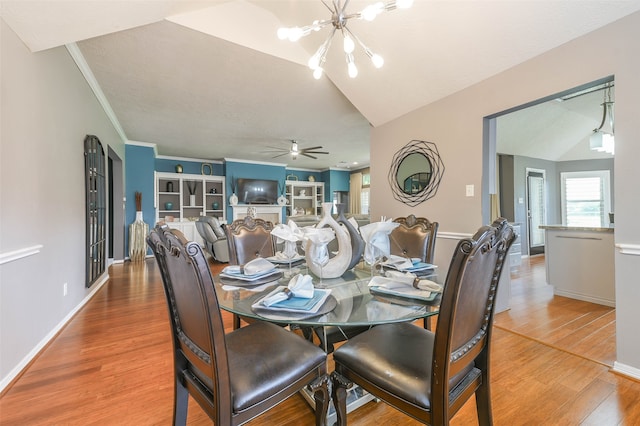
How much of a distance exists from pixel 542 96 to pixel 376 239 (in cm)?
189

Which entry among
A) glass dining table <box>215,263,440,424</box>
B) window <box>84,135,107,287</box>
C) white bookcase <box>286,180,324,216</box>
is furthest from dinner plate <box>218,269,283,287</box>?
white bookcase <box>286,180,324,216</box>

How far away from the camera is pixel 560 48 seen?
79.3 inches

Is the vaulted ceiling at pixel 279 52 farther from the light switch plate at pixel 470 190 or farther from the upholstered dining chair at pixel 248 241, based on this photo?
the upholstered dining chair at pixel 248 241

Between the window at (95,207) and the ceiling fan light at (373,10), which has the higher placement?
the ceiling fan light at (373,10)

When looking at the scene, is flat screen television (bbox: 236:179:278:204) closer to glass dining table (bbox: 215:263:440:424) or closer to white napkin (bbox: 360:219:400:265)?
glass dining table (bbox: 215:263:440:424)

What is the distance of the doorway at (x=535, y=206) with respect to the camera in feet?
19.5

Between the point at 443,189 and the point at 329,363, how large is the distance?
86.1 inches

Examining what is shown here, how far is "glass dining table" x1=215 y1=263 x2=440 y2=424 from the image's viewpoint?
101 centimetres

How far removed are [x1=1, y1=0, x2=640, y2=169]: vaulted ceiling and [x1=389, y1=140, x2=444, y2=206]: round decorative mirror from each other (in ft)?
1.70

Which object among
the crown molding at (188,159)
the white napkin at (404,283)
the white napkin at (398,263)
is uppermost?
the crown molding at (188,159)

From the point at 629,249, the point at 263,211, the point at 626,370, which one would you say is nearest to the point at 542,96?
the point at 629,249

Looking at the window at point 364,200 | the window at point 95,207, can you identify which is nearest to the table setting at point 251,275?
the window at point 95,207

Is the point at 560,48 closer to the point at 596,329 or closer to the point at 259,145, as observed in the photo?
the point at 596,329

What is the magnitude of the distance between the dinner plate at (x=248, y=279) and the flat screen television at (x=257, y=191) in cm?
645
